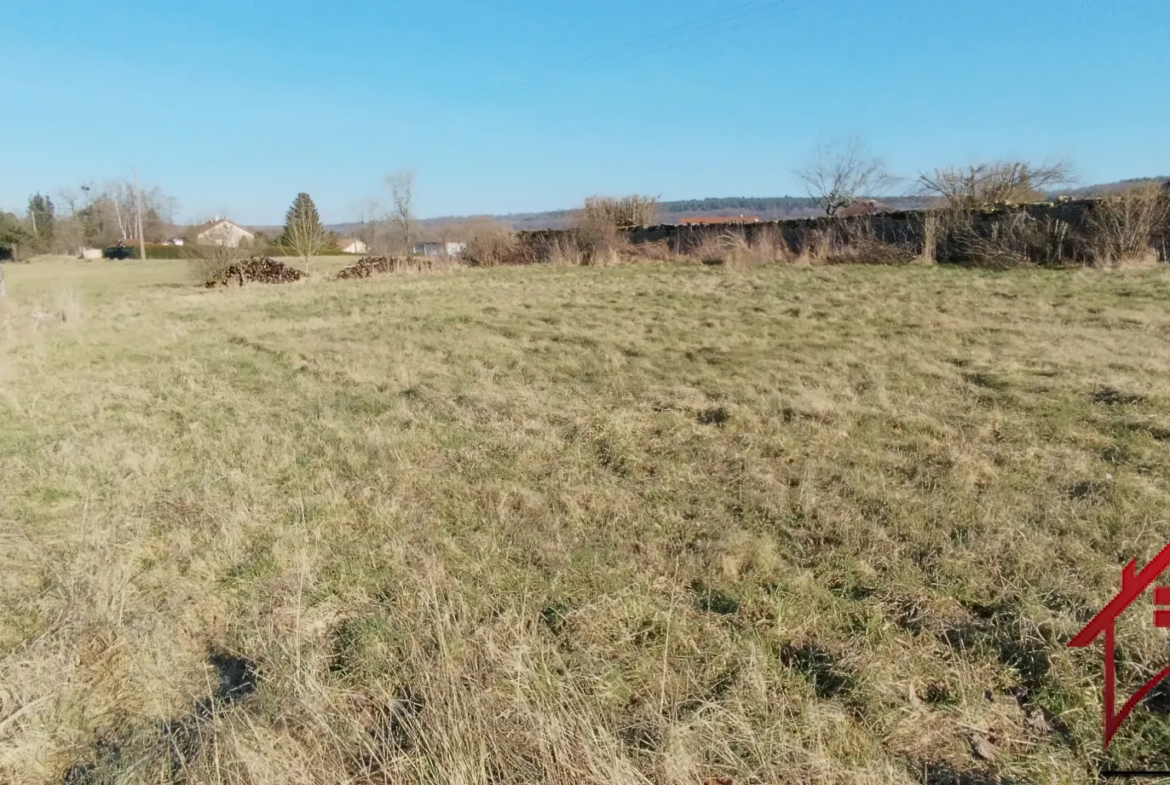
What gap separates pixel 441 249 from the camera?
2998 cm

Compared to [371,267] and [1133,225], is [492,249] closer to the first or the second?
[371,267]

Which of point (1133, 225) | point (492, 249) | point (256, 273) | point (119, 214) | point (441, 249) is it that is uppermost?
point (119, 214)

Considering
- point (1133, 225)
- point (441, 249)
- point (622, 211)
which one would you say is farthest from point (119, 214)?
point (1133, 225)

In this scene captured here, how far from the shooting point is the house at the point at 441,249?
1153 inches

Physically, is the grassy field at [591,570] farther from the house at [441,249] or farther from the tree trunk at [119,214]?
the tree trunk at [119,214]

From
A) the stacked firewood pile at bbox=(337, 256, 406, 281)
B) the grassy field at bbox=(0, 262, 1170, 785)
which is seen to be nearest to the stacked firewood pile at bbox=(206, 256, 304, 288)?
the stacked firewood pile at bbox=(337, 256, 406, 281)

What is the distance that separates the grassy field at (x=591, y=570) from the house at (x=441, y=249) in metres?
22.2

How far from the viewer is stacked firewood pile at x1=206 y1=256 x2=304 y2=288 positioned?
24031mm

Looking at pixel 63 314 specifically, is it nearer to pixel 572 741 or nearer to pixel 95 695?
pixel 95 695

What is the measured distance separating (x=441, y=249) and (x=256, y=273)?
8095mm

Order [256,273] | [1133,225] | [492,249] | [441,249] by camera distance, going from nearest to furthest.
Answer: [1133,225] → [256,273] → [492,249] → [441,249]

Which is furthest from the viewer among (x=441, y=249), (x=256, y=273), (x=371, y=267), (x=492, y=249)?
(x=441, y=249)

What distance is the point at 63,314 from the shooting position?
14.6 metres

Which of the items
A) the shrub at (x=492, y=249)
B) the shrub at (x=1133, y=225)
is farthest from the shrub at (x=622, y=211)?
the shrub at (x=1133, y=225)
